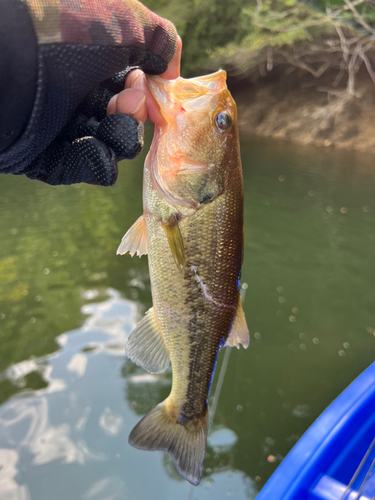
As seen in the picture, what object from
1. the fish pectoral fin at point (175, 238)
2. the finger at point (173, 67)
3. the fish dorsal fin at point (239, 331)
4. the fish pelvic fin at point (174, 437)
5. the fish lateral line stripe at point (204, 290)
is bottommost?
the fish pelvic fin at point (174, 437)

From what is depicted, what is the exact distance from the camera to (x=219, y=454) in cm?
315

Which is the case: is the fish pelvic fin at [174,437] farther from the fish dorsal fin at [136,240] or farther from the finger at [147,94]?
Result: the finger at [147,94]

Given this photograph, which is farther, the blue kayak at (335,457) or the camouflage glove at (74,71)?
the blue kayak at (335,457)

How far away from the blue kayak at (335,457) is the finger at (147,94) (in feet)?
6.66

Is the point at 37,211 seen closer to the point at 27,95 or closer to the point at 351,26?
the point at 27,95

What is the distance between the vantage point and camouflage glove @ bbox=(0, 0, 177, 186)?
1128 millimetres

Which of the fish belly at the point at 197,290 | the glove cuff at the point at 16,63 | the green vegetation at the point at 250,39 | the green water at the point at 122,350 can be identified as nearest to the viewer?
the glove cuff at the point at 16,63

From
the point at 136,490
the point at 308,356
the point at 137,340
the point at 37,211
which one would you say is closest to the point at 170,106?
the point at 137,340

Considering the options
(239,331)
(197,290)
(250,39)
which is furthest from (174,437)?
(250,39)

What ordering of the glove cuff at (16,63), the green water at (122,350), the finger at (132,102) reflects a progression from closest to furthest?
1. the glove cuff at (16,63)
2. the finger at (132,102)
3. the green water at (122,350)

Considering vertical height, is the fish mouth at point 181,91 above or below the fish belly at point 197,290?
above

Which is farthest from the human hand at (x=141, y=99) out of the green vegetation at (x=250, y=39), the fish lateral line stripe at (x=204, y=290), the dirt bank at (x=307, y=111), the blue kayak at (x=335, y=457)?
the green vegetation at (x=250, y=39)

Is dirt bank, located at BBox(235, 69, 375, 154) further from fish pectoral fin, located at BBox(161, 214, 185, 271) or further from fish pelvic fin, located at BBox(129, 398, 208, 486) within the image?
fish pelvic fin, located at BBox(129, 398, 208, 486)

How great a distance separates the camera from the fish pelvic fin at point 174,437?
176 cm
